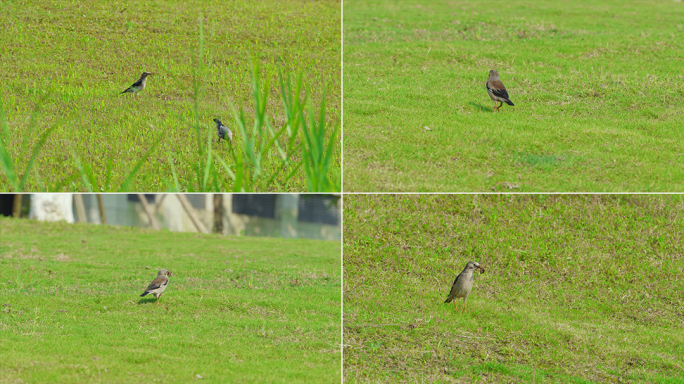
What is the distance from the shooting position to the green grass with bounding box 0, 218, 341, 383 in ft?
28.8

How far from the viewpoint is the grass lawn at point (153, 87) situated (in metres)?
11.2

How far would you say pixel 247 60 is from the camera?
20922 millimetres

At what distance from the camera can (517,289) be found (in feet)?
44.4

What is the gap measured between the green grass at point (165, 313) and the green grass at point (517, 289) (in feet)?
2.83

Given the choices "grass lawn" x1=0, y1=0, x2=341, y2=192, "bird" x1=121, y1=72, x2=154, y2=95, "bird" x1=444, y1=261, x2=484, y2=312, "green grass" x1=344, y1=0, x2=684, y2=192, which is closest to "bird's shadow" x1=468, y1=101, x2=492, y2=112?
"green grass" x1=344, y1=0, x2=684, y2=192

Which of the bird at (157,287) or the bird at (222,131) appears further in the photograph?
the bird at (222,131)

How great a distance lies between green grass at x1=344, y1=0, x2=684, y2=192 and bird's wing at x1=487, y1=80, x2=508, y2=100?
455mm

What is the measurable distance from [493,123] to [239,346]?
704 cm

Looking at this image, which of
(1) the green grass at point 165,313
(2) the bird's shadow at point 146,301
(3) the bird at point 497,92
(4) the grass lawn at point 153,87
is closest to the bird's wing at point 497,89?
(3) the bird at point 497,92

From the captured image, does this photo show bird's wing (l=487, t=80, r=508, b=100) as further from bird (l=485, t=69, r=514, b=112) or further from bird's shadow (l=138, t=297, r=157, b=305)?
bird's shadow (l=138, t=297, r=157, b=305)

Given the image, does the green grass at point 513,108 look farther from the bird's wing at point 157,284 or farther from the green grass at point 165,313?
the bird's wing at point 157,284

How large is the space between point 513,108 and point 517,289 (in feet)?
13.8

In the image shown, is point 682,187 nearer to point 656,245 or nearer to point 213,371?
point 656,245

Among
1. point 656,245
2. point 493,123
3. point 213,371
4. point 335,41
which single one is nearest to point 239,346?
point 213,371
